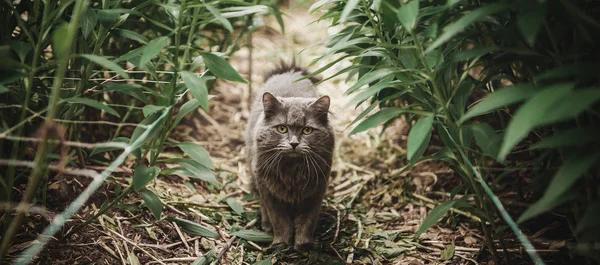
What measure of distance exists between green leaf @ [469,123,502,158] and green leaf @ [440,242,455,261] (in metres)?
0.91

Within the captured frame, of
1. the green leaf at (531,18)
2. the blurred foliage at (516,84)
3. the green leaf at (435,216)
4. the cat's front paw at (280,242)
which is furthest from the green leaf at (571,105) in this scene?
the cat's front paw at (280,242)

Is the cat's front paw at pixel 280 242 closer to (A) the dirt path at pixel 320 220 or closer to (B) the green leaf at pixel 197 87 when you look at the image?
(A) the dirt path at pixel 320 220

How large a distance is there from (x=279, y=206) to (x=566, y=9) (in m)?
1.78

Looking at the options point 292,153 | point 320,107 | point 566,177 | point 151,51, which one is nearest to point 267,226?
point 292,153

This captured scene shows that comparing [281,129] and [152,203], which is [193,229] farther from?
[281,129]

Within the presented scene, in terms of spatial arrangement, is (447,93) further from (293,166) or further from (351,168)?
(351,168)

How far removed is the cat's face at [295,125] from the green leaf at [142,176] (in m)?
0.83

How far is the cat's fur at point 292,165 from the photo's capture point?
2.57 meters

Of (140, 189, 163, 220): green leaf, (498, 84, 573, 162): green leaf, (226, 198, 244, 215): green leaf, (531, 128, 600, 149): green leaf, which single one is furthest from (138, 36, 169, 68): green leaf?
(226, 198, 244, 215): green leaf

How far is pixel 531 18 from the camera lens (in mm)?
1272

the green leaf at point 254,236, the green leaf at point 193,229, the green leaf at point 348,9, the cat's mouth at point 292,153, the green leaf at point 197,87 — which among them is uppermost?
the green leaf at point 348,9

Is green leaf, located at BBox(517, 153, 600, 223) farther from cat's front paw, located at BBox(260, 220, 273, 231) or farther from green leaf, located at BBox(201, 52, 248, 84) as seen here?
cat's front paw, located at BBox(260, 220, 273, 231)

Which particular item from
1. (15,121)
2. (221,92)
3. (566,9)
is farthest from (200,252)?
(221,92)

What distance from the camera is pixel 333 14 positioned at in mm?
2018
